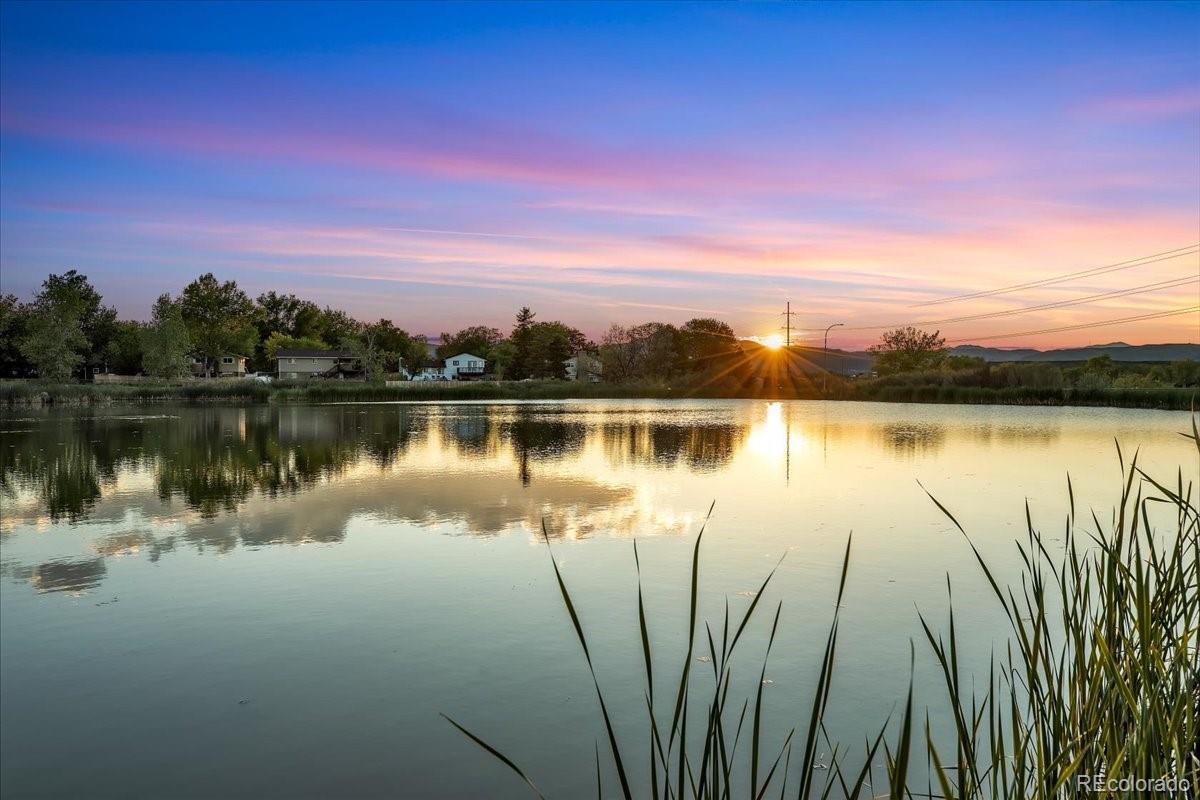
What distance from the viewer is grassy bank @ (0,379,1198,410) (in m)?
49.1

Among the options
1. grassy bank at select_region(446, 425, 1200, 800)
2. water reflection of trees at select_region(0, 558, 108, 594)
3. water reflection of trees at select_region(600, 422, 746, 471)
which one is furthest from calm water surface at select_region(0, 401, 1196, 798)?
water reflection of trees at select_region(600, 422, 746, 471)

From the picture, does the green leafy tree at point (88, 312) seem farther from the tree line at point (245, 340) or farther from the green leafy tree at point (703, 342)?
the green leafy tree at point (703, 342)

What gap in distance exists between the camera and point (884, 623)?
24.3 feet

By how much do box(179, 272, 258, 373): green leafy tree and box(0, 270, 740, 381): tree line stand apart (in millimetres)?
148

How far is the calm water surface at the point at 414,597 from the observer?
5172mm

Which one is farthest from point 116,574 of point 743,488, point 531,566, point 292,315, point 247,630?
point 292,315

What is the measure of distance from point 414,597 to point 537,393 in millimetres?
63437

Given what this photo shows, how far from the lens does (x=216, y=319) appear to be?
121062 mm

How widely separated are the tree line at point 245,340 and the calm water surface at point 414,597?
65.1m

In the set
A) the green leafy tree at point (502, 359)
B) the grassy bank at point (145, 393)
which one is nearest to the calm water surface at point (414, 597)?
the grassy bank at point (145, 393)

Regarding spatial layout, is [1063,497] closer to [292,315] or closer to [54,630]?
[54,630]

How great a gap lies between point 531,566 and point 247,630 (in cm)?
333

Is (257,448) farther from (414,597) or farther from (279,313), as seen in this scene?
(279,313)

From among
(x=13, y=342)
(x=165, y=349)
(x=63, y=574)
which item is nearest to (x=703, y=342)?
(x=165, y=349)
